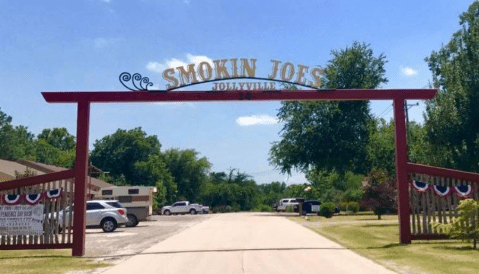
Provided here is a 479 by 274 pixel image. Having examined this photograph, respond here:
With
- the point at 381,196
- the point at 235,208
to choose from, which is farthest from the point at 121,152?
the point at 381,196

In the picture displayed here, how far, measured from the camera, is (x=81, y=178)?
1714 cm

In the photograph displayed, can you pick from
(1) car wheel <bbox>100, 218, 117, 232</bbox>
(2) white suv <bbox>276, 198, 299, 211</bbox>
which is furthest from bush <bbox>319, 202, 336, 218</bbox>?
(2) white suv <bbox>276, 198, 299, 211</bbox>

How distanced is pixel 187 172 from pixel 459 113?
229 ft

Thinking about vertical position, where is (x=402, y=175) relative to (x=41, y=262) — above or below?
above

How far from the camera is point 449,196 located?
1825 centimetres

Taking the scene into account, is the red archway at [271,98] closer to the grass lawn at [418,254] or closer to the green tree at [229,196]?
the grass lawn at [418,254]

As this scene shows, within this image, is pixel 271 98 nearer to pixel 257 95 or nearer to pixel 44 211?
pixel 257 95

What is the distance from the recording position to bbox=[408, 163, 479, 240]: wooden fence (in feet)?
59.7

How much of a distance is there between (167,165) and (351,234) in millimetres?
74985

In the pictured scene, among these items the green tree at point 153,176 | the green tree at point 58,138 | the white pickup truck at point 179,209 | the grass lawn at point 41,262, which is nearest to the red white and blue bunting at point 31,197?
the grass lawn at point 41,262

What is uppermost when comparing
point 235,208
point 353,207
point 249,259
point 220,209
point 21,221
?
point 21,221

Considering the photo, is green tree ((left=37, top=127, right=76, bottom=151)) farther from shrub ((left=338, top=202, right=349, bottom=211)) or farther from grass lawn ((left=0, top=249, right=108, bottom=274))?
grass lawn ((left=0, top=249, right=108, bottom=274))

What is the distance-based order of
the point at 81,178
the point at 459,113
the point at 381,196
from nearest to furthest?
the point at 81,178
the point at 459,113
the point at 381,196

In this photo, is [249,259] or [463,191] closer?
[249,259]
